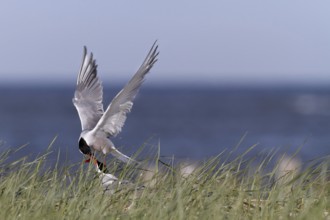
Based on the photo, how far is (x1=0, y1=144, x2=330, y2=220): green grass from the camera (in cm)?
562

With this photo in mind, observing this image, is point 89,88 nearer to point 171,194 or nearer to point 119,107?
point 119,107

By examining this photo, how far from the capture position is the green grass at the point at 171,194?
18.4ft

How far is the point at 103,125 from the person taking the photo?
25.3ft

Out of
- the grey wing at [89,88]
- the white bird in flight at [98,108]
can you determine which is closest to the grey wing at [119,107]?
Answer: the white bird in flight at [98,108]

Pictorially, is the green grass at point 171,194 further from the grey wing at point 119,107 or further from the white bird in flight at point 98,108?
the grey wing at point 119,107

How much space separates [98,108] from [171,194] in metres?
2.52

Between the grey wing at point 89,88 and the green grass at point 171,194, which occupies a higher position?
the green grass at point 171,194

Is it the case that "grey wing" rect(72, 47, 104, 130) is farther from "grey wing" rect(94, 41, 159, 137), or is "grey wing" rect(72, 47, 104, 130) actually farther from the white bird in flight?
"grey wing" rect(94, 41, 159, 137)

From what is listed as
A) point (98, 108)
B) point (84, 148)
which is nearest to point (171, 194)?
point (84, 148)

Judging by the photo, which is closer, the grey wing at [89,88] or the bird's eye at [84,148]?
the bird's eye at [84,148]

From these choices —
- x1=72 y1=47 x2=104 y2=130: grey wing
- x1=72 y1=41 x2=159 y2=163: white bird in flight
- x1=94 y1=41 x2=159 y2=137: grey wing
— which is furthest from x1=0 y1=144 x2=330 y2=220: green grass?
x1=72 y1=47 x2=104 y2=130: grey wing

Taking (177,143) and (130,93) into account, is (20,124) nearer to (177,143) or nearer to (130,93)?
(177,143)

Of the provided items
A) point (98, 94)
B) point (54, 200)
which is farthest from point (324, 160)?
point (98, 94)

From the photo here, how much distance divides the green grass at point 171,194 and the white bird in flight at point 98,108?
1.15 ft
